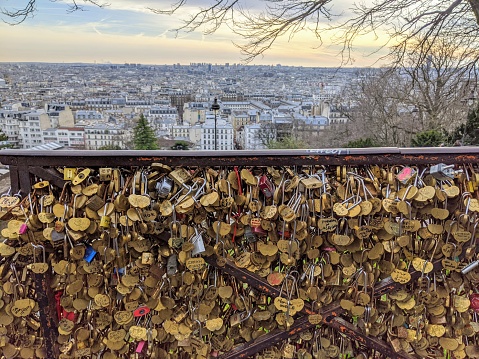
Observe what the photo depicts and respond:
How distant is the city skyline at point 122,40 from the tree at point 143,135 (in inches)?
157

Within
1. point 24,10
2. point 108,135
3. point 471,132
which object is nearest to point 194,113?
point 108,135

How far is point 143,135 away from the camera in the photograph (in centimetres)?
1303

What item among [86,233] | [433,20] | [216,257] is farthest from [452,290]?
[433,20]

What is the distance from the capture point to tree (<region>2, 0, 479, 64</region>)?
4910 millimetres

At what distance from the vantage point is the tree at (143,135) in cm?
1247

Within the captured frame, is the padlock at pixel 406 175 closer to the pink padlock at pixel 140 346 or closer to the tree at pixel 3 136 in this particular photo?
the pink padlock at pixel 140 346

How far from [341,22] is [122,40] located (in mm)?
4330

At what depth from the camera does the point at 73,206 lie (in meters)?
1.18

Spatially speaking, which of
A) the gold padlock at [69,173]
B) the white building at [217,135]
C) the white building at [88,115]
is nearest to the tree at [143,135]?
the white building at [88,115]

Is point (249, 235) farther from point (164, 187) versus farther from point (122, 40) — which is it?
point (122, 40)

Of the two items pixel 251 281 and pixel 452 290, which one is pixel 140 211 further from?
Answer: pixel 452 290

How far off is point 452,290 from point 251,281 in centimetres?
76

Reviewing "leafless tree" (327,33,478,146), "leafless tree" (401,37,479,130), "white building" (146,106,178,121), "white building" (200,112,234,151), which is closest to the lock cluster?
"leafless tree" (327,33,478,146)

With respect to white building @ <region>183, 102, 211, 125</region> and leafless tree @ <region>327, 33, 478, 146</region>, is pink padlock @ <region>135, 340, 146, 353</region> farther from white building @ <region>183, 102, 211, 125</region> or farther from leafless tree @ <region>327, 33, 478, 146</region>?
white building @ <region>183, 102, 211, 125</region>
